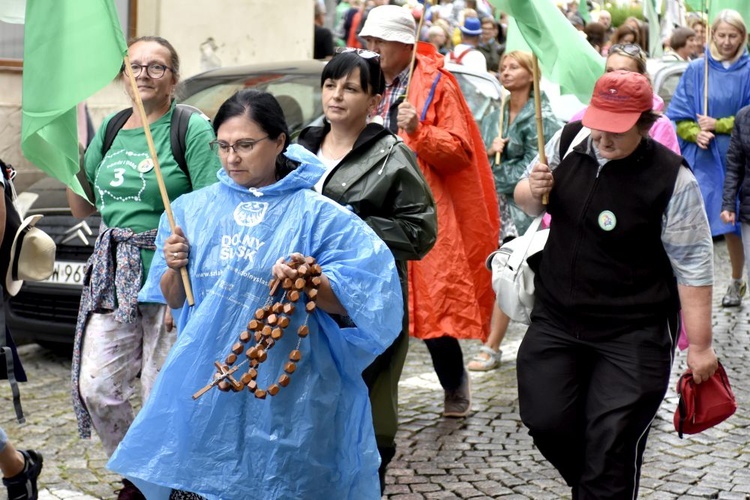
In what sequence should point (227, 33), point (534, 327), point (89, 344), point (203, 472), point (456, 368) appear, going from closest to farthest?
point (203, 472), point (534, 327), point (89, 344), point (456, 368), point (227, 33)

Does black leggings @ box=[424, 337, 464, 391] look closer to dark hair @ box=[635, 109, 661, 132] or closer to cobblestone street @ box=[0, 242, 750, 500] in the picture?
cobblestone street @ box=[0, 242, 750, 500]

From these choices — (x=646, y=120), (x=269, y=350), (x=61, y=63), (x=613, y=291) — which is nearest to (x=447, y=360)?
(x=613, y=291)

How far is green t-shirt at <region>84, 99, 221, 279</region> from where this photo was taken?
491cm

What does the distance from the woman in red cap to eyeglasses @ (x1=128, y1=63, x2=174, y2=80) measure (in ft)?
4.93

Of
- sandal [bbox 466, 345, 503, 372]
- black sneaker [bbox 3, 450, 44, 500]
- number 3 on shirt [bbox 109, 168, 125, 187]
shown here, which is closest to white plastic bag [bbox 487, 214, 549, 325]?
number 3 on shirt [bbox 109, 168, 125, 187]

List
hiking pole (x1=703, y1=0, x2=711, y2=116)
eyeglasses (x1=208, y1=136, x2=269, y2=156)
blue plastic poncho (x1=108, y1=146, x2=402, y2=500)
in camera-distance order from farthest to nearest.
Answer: hiking pole (x1=703, y1=0, x2=711, y2=116) < eyeglasses (x1=208, y1=136, x2=269, y2=156) < blue plastic poncho (x1=108, y1=146, x2=402, y2=500)

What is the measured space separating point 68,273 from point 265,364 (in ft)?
13.4

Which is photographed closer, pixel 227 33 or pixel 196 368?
pixel 196 368

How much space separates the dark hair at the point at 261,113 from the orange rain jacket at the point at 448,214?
7.91 feet

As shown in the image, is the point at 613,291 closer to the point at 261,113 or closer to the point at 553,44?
the point at 553,44

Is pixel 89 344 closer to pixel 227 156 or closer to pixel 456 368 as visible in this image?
pixel 227 156

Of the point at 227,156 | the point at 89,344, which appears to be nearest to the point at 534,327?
the point at 227,156

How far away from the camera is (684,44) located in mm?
15398

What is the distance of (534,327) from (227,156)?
1304 mm
